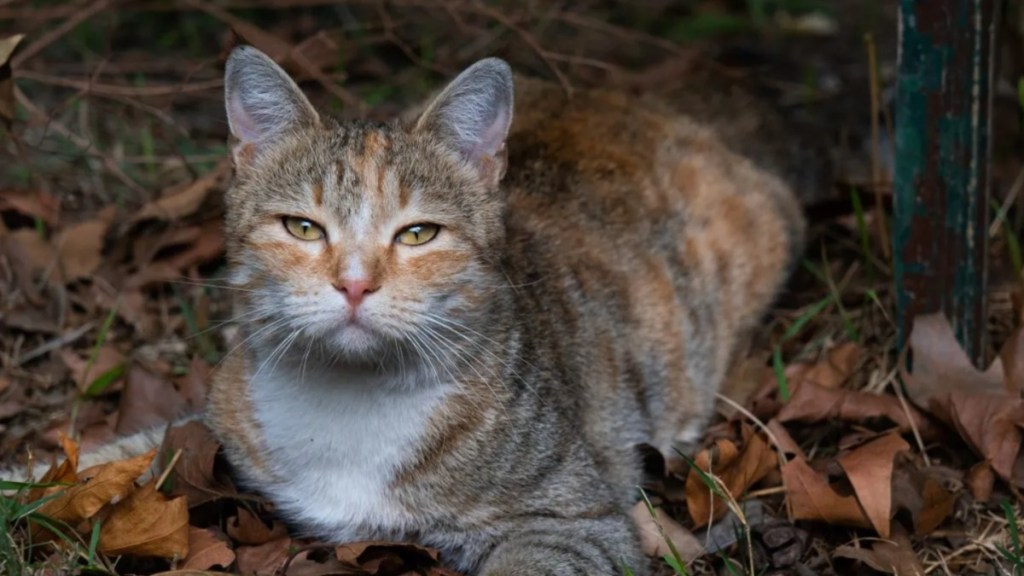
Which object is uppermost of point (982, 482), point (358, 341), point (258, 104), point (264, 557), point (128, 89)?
point (258, 104)

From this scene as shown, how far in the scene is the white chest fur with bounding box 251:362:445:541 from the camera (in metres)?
3.58

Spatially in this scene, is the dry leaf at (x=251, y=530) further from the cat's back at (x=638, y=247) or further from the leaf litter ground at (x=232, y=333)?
the cat's back at (x=638, y=247)

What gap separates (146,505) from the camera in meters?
3.60

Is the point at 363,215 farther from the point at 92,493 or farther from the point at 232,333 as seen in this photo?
the point at 232,333

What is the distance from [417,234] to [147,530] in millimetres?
1124

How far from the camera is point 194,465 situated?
3.84 metres

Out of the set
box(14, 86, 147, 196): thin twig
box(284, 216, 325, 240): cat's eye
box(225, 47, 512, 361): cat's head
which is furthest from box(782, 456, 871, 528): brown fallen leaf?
box(14, 86, 147, 196): thin twig

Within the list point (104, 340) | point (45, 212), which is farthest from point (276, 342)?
point (45, 212)

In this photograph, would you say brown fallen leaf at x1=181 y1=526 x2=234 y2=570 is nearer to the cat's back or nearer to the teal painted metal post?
the cat's back

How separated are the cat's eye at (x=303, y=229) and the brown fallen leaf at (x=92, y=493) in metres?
0.81

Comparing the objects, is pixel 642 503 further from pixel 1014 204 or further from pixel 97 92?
pixel 97 92

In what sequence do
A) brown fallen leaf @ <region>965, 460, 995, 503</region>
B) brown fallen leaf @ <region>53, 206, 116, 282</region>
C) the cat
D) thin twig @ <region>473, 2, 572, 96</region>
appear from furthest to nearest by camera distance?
brown fallen leaf @ <region>53, 206, 116, 282</region>, thin twig @ <region>473, 2, 572, 96</region>, brown fallen leaf @ <region>965, 460, 995, 503</region>, the cat

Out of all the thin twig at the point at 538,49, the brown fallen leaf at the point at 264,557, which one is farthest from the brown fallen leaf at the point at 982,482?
the brown fallen leaf at the point at 264,557

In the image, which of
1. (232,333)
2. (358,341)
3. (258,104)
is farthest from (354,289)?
(232,333)
